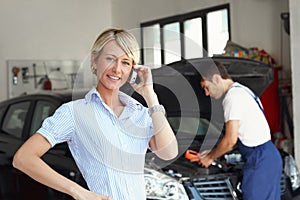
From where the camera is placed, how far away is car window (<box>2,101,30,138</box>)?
394 centimetres

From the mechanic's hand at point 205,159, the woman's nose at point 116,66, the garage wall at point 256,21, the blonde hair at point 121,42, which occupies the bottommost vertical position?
the mechanic's hand at point 205,159

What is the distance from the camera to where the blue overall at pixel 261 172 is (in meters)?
3.13

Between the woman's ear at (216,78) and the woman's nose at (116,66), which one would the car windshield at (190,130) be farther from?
the woman's nose at (116,66)

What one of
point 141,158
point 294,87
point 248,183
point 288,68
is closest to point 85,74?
point 141,158

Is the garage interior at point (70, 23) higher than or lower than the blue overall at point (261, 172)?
higher

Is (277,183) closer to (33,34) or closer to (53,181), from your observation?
(53,181)

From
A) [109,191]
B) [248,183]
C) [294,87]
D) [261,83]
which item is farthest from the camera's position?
[294,87]

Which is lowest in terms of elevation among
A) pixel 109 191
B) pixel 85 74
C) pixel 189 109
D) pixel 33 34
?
pixel 109 191

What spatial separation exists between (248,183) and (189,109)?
1445 millimetres

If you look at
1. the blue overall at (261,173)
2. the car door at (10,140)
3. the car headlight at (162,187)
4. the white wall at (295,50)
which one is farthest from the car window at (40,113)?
the white wall at (295,50)

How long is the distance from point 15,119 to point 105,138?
283 centimetres

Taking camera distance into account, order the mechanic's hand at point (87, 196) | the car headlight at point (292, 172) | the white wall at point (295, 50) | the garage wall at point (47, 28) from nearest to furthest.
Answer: the mechanic's hand at point (87, 196) < the car headlight at point (292, 172) < the white wall at point (295, 50) < the garage wall at point (47, 28)

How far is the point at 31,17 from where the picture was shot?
8141 millimetres

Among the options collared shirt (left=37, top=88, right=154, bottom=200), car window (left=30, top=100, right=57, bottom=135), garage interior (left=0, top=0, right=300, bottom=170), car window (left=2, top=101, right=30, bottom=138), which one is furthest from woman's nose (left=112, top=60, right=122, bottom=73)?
garage interior (left=0, top=0, right=300, bottom=170)
